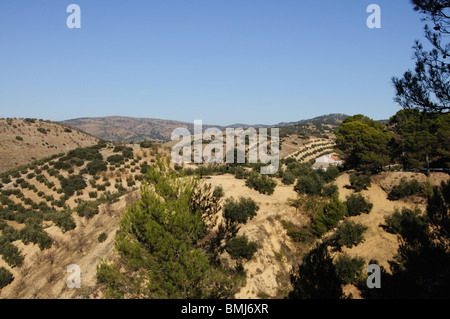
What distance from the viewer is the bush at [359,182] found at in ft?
75.3

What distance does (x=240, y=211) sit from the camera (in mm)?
17391

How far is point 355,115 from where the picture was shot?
38.1m

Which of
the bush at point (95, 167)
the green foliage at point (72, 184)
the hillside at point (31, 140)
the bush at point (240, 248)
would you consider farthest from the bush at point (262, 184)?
the hillside at point (31, 140)

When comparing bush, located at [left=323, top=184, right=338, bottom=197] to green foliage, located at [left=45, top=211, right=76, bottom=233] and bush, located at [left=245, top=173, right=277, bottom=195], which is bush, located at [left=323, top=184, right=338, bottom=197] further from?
green foliage, located at [left=45, top=211, right=76, bottom=233]

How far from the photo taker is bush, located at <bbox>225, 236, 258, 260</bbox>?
537 inches

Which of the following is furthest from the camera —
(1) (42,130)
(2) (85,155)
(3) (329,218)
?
(1) (42,130)

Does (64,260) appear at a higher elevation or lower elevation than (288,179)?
lower

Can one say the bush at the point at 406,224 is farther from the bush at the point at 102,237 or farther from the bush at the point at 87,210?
the bush at the point at 87,210

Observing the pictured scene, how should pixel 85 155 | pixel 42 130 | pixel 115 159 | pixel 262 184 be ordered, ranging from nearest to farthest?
pixel 262 184, pixel 115 159, pixel 85 155, pixel 42 130

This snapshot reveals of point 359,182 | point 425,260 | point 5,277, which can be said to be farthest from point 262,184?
point 5,277

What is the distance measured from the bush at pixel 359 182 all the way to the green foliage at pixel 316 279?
406 inches

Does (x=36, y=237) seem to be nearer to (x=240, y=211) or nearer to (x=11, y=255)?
(x=11, y=255)

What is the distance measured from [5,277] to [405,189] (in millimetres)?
28485

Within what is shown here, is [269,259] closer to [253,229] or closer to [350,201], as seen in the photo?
[253,229]
